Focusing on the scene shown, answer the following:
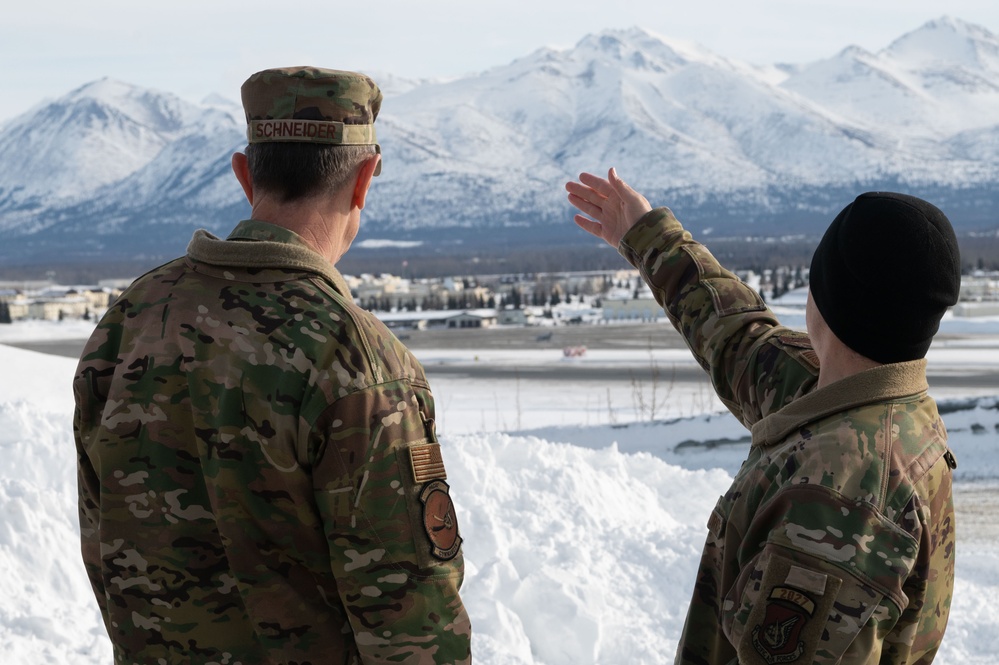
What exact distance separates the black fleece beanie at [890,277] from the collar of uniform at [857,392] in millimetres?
36

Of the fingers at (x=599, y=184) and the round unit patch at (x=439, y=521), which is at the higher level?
the fingers at (x=599, y=184)

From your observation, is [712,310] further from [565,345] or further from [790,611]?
[565,345]

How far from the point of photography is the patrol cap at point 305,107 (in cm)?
212

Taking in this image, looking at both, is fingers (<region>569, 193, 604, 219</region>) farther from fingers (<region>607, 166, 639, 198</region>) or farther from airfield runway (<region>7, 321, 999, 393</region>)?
airfield runway (<region>7, 321, 999, 393</region>)

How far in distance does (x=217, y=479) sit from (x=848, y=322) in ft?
3.70

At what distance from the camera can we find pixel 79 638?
18.2 feet

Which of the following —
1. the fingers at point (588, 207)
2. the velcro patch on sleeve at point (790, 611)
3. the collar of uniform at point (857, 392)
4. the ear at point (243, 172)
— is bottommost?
the velcro patch on sleeve at point (790, 611)

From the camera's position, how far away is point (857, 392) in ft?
6.18

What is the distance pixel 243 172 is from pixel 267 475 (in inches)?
25.1

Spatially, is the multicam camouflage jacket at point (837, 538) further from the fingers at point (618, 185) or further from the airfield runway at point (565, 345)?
the airfield runway at point (565, 345)

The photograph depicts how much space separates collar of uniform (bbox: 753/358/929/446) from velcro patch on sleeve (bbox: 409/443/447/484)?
60 centimetres

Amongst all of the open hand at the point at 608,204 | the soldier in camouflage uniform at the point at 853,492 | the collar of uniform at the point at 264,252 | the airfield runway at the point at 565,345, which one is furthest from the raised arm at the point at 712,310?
the airfield runway at the point at 565,345

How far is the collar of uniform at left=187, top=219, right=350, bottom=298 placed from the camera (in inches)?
81.0

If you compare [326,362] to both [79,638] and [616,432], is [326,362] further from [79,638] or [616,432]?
[616,432]
